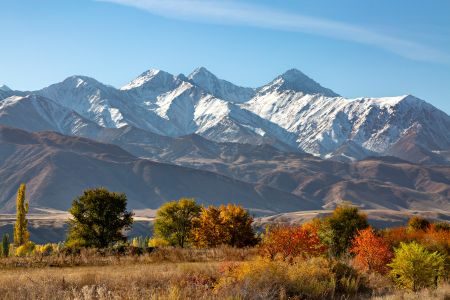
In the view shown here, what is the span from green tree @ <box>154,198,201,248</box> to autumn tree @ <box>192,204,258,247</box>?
517cm

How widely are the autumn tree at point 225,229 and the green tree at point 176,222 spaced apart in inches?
204

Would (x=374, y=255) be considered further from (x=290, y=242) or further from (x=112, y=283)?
(x=112, y=283)

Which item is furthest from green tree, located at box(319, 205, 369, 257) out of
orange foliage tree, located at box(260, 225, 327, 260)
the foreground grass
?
the foreground grass

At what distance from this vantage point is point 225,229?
7219 cm

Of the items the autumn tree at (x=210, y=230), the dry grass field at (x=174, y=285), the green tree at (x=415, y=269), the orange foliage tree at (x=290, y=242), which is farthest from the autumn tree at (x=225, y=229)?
the green tree at (x=415, y=269)

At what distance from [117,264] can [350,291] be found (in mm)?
13357

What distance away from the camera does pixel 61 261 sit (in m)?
33.1

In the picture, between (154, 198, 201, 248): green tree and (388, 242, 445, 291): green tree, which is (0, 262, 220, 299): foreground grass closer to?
(388, 242, 445, 291): green tree

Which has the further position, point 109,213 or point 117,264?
point 109,213

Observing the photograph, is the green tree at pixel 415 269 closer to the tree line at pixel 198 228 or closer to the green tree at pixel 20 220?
the tree line at pixel 198 228

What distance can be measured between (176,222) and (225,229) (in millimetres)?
10002

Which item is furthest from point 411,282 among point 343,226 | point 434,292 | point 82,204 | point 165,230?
Answer: point 165,230

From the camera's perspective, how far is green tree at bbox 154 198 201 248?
7962 centimetres

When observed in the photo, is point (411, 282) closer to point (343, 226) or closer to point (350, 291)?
point (350, 291)
